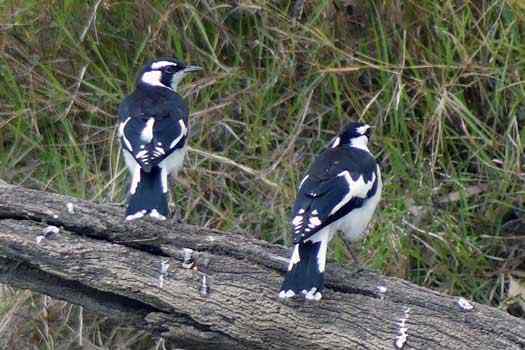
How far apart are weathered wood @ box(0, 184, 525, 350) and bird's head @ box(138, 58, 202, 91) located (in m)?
1.16

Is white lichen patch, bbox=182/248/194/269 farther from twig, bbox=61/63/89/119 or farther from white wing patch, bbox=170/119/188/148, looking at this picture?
twig, bbox=61/63/89/119

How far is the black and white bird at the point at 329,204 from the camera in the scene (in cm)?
439

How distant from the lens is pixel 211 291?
4.50m

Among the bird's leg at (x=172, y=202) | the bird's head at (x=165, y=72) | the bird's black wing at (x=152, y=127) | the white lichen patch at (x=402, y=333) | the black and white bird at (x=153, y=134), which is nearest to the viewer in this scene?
the white lichen patch at (x=402, y=333)

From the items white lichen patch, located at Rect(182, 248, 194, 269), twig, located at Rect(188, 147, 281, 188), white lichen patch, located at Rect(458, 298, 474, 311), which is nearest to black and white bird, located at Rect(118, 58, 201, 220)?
white lichen patch, located at Rect(182, 248, 194, 269)

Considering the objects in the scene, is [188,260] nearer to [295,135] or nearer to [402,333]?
[402,333]

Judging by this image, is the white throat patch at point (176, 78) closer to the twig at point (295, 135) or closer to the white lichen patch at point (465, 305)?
the twig at point (295, 135)

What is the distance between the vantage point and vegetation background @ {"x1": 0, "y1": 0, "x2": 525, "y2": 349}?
5727 millimetres

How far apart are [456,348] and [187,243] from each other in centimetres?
112

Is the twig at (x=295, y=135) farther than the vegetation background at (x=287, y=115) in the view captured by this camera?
Yes

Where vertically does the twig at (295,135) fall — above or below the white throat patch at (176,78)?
below

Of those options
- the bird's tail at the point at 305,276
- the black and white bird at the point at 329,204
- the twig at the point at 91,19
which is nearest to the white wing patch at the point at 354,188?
the black and white bird at the point at 329,204

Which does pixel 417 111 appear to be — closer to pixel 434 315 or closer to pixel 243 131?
pixel 243 131

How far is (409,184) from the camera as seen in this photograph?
19.2 ft
